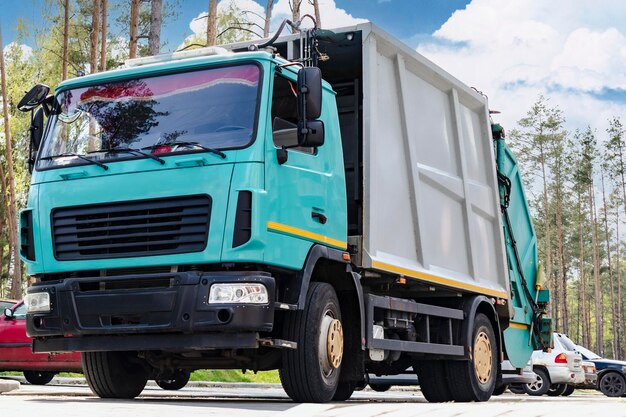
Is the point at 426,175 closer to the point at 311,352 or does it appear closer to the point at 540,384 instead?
the point at 311,352

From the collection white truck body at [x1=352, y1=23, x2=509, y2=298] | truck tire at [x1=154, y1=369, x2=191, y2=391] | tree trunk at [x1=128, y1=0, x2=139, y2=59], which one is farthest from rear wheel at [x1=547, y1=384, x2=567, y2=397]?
tree trunk at [x1=128, y1=0, x2=139, y2=59]

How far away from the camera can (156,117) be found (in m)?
8.64

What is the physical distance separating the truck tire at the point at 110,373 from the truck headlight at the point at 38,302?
1.17m

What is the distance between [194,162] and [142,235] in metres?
0.73

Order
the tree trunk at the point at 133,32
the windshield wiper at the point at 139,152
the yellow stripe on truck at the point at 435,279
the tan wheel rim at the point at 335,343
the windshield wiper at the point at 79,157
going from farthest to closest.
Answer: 1. the tree trunk at the point at 133,32
2. the yellow stripe on truck at the point at 435,279
3. the tan wheel rim at the point at 335,343
4. the windshield wiper at the point at 79,157
5. the windshield wiper at the point at 139,152

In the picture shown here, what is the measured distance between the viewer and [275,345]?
8.11 m

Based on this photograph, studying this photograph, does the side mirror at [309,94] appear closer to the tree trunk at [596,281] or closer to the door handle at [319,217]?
the door handle at [319,217]

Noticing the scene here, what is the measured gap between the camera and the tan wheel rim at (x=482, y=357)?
11719mm

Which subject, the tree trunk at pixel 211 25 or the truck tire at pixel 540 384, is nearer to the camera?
the truck tire at pixel 540 384

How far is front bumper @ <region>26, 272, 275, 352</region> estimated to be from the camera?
25.8ft

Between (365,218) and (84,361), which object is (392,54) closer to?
(365,218)

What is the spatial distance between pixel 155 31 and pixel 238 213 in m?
14.8

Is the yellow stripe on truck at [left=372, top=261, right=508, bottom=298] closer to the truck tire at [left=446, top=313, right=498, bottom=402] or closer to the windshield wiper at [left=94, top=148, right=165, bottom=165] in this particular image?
the truck tire at [left=446, top=313, right=498, bottom=402]

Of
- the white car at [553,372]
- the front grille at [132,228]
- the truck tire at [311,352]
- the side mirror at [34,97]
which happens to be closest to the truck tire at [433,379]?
the truck tire at [311,352]
